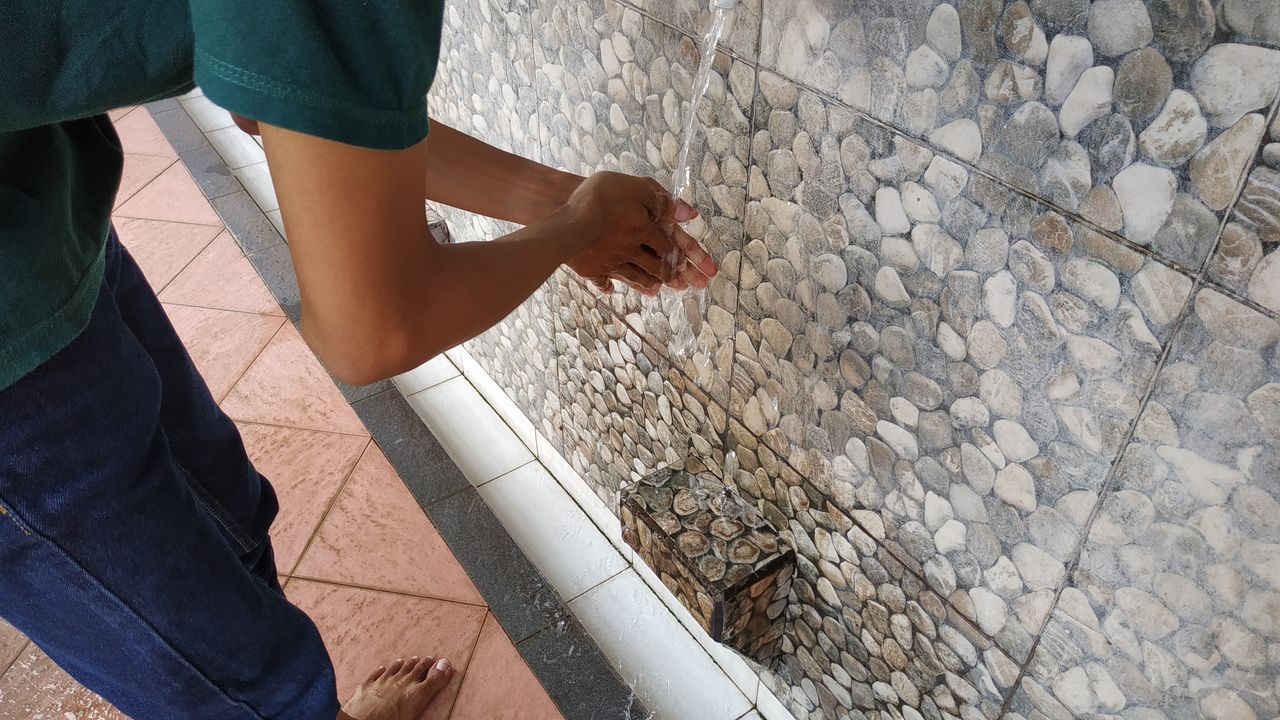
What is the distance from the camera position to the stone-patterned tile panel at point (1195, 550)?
1.98 feet

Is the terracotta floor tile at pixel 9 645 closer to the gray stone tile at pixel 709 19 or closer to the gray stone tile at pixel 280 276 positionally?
the gray stone tile at pixel 280 276

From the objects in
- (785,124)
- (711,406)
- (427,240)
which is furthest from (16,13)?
(711,406)

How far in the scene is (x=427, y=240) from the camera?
674mm

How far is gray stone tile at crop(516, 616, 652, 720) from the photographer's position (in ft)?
4.87

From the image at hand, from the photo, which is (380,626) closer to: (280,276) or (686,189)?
(686,189)

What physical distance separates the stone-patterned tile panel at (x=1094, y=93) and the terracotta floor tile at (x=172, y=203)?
2619 mm

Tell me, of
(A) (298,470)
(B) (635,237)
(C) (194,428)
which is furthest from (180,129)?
(B) (635,237)

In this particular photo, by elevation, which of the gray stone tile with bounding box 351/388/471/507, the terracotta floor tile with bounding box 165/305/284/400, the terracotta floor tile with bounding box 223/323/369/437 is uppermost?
the gray stone tile with bounding box 351/388/471/507

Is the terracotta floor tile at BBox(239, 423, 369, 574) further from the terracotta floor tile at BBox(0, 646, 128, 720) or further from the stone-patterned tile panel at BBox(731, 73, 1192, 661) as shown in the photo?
the stone-patterned tile panel at BBox(731, 73, 1192, 661)

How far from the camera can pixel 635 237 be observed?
999 millimetres

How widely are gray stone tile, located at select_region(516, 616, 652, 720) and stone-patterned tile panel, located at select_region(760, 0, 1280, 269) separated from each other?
109cm

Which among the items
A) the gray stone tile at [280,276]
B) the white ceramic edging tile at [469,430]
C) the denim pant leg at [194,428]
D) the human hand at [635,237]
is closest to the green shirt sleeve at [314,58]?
the human hand at [635,237]

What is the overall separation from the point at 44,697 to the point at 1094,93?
1.78m

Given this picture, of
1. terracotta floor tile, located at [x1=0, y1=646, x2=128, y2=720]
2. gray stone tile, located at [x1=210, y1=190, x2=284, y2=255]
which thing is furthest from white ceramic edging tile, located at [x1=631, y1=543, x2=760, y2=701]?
gray stone tile, located at [x1=210, y1=190, x2=284, y2=255]
